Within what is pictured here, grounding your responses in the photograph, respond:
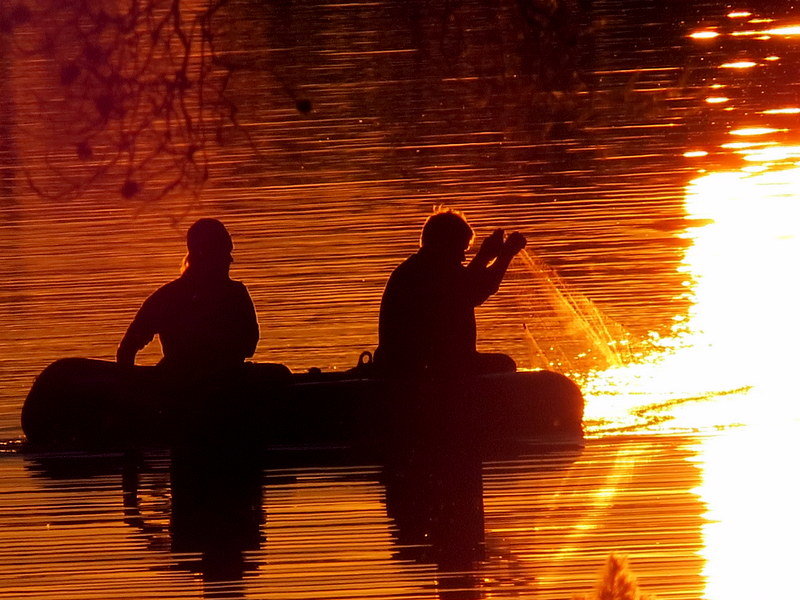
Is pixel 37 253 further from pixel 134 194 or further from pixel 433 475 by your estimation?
pixel 134 194

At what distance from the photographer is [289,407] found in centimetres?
1386

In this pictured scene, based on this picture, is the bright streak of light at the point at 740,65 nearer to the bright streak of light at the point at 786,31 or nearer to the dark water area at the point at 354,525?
the bright streak of light at the point at 786,31

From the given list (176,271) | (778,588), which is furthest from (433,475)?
(176,271)

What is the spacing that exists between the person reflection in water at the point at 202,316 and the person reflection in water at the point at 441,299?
79 centimetres

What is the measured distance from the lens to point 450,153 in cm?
2714

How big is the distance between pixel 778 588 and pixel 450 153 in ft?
58.4

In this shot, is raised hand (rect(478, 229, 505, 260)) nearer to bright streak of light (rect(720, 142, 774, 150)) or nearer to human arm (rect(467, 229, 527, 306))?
human arm (rect(467, 229, 527, 306))

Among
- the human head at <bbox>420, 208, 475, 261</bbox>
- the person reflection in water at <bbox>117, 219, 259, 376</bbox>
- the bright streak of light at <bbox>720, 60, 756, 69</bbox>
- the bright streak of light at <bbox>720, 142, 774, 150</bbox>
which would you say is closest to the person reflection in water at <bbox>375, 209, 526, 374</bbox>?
the human head at <bbox>420, 208, 475, 261</bbox>

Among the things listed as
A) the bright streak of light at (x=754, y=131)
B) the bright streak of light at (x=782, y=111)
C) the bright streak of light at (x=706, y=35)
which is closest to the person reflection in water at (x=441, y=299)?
the bright streak of light at (x=754, y=131)

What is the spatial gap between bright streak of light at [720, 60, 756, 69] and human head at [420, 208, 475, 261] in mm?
23284

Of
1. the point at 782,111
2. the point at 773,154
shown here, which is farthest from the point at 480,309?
the point at 782,111

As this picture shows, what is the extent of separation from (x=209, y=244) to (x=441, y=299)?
128 centimetres

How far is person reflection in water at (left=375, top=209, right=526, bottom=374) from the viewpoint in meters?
13.2

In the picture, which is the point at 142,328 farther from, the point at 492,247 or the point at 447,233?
the point at 492,247
